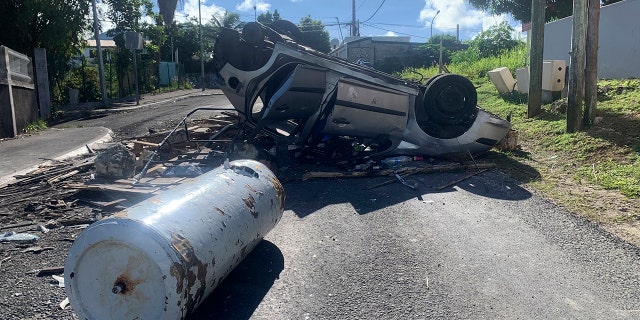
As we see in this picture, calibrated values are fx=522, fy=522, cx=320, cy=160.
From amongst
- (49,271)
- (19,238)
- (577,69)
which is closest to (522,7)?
(577,69)

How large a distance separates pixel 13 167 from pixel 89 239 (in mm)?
6724

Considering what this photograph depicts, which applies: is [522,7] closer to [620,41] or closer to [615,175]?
[620,41]

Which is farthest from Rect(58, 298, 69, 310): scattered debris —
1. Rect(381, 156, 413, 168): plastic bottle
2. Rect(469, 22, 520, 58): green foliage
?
Rect(469, 22, 520, 58): green foliage

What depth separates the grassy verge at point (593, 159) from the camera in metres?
6.08

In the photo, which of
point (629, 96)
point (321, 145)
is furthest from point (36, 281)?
point (629, 96)

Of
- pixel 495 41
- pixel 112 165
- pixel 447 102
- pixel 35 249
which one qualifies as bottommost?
pixel 35 249

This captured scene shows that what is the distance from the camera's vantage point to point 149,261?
321 centimetres

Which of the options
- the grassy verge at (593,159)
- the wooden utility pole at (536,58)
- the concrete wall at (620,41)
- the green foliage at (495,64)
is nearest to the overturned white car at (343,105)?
the grassy verge at (593,159)

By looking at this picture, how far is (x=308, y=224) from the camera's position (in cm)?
587

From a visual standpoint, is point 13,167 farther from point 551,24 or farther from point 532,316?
point 551,24

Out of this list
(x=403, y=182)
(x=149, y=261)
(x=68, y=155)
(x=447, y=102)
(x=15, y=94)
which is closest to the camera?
(x=149, y=261)

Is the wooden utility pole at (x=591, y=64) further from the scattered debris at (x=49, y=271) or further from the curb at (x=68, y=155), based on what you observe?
the curb at (x=68, y=155)

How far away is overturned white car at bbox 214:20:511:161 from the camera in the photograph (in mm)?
8328

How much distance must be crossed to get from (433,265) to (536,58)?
8.70 meters
